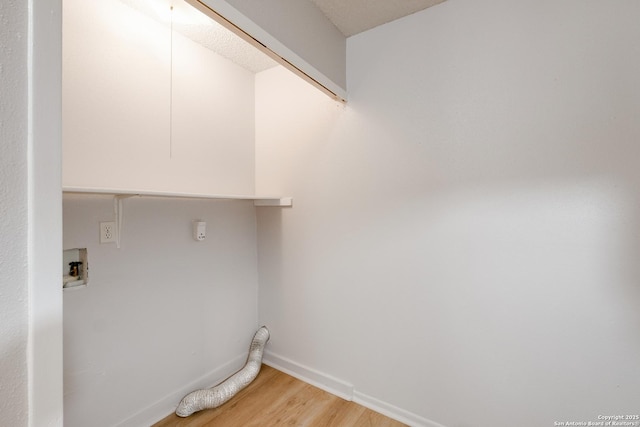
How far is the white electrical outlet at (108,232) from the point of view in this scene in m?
1.39

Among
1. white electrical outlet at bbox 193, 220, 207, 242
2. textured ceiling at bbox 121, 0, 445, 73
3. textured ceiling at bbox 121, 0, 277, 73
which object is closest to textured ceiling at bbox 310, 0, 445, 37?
textured ceiling at bbox 121, 0, 445, 73

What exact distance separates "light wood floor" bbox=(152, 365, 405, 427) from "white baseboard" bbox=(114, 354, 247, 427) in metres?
0.05

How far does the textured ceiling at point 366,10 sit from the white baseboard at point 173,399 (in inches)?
93.7

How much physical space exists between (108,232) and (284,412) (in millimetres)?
1426

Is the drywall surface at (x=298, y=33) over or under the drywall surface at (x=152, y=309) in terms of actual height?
over

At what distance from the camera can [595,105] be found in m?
1.16

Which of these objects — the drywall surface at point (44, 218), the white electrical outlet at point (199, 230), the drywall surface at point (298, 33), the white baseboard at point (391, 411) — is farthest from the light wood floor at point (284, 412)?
the drywall surface at point (298, 33)

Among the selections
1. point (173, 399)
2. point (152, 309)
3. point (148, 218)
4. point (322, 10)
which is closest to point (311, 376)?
point (173, 399)

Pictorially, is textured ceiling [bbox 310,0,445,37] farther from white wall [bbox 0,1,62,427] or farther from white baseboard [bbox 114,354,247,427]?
white baseboard [bbox 114,354,247,427]

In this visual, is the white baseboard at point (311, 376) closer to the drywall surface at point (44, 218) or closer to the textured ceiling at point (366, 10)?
the drywall surface at point (44, 218)

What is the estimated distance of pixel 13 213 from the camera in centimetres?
50

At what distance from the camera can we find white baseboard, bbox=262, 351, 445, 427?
159cm

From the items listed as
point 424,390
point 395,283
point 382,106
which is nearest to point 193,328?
point 395,283

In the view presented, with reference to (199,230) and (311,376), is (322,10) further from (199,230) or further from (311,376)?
(311,376)
